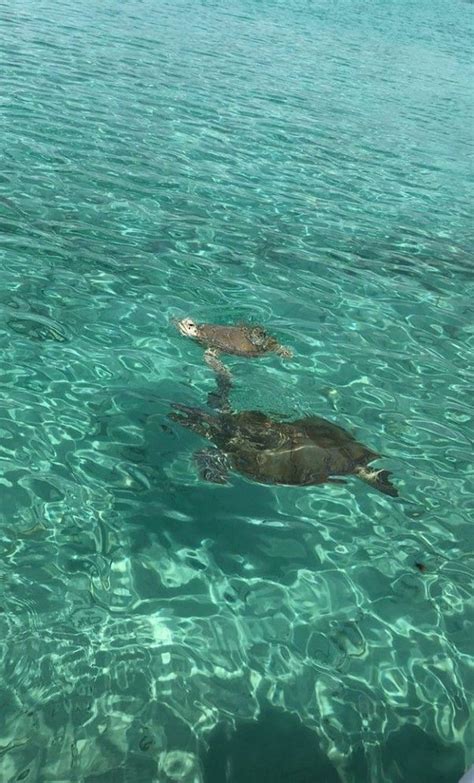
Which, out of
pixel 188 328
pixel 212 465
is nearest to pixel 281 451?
pixel 212 465

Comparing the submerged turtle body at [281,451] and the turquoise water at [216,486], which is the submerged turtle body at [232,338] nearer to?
the turquoise water at [216,486]

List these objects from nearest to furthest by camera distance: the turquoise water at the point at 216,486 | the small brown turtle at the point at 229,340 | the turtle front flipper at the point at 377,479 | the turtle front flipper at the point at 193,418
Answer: the turquoise water at the point at 216,486
the turtle front flipper at the point at 377,479
the turtle front flipper at the point at 193,418
the small brown turtle at the point at 229,340

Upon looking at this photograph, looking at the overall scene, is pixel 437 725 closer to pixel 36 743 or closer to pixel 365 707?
pixel 365 707

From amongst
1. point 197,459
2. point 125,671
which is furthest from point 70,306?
point 125,671

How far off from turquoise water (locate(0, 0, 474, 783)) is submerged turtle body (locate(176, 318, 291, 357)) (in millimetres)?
147

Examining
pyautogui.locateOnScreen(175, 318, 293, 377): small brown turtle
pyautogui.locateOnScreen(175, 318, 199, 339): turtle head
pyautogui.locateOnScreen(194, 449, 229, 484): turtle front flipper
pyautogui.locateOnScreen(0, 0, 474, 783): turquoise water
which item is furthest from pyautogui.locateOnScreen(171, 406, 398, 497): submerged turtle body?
pyautogui.locateOnScreen(175, 318, 199, 339): turtle head

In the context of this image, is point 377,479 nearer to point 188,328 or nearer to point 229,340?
point 229,340

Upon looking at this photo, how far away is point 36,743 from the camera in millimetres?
4781

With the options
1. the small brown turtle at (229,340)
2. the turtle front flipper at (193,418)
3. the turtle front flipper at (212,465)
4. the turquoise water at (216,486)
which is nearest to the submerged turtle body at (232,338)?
the small brown turtle at (229,340)

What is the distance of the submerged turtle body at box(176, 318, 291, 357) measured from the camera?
30.1 feet

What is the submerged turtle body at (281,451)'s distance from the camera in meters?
7.21

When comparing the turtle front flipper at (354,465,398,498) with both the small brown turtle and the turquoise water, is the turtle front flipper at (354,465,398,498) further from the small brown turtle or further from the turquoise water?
the small brown turtle

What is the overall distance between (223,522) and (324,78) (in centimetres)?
2501

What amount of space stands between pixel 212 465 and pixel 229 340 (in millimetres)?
2271
